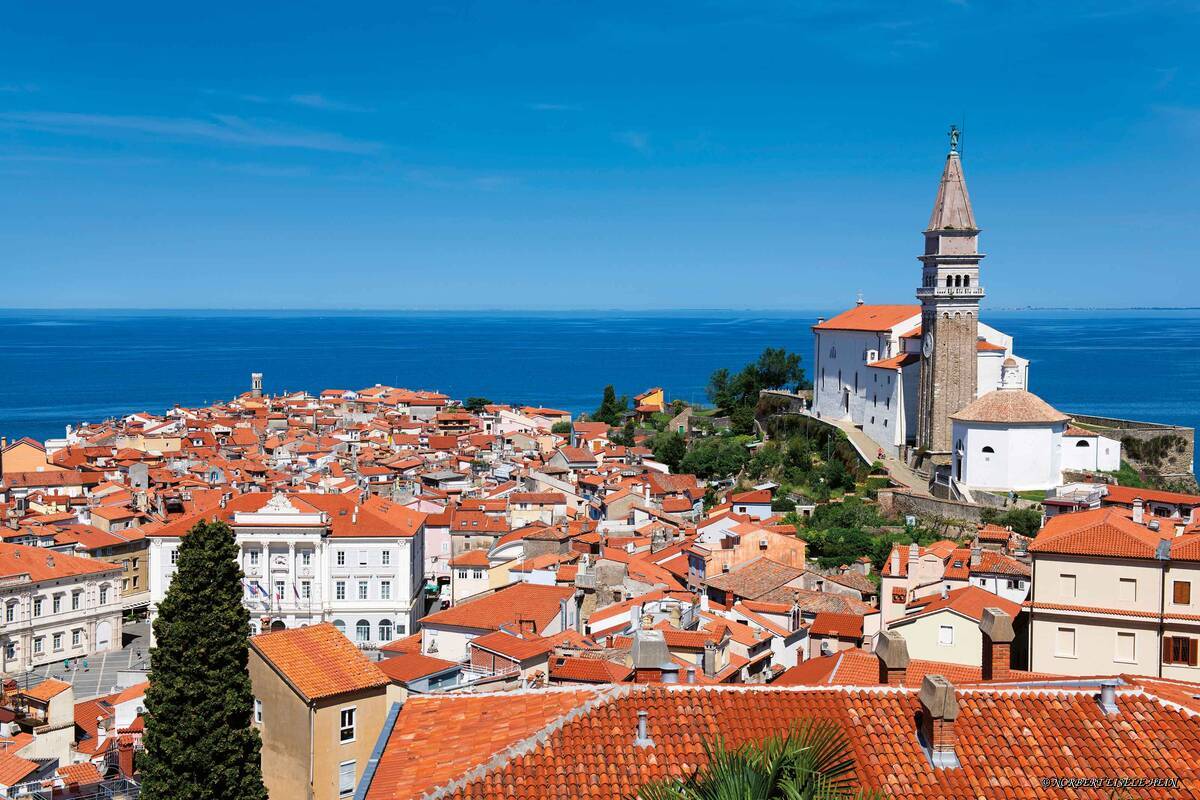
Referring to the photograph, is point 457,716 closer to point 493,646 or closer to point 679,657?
point 679,657

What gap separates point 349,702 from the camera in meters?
12.8

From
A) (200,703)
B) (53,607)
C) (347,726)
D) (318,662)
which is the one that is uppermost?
(318,662)

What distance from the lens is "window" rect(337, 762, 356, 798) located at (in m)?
12.6

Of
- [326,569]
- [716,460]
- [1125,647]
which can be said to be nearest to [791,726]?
[1125,647]

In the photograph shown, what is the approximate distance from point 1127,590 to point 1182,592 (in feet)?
1.99

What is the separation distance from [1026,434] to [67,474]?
1501 inches

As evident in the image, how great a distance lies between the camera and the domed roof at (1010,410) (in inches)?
1610

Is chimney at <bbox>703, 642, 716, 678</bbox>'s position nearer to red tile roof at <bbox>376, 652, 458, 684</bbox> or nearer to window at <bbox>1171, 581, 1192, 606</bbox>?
red tile roof at <bbox>376, 652, 458, 684</bbox>

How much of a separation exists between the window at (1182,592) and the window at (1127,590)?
0.42 meters


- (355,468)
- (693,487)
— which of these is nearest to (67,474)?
(355,468)

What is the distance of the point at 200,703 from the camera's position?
1470 centimetres

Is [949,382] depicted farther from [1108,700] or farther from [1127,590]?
[1108,700]

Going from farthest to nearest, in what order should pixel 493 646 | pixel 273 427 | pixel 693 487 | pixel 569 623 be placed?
pixel 273 427
pixel 693 487
pixel 569 623
pixel 493 646

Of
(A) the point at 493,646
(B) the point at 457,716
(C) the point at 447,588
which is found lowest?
(C) the point at 447,588
